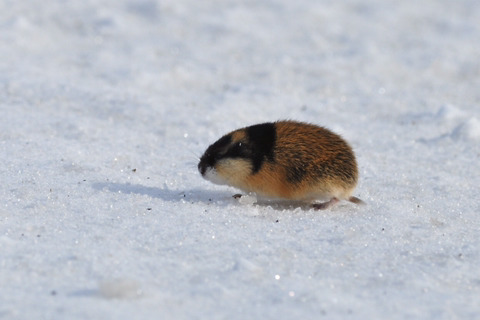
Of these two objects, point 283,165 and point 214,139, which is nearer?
point 283,165

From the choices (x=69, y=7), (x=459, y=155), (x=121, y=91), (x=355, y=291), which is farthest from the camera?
(x=69, y=7)

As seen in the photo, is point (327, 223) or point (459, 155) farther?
point (459, 155)

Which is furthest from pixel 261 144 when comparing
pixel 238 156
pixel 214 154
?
pixel 214 154

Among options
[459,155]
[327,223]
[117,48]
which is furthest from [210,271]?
[117,48]

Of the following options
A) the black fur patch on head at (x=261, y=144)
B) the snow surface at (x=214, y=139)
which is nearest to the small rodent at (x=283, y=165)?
the black fur patch on head at (x=261, y=144)

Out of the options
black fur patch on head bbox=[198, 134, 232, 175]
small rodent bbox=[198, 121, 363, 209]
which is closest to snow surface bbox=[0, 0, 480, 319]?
small rodent bbox=[198, 121, 363, 209]

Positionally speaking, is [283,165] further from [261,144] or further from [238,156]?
[238,156]

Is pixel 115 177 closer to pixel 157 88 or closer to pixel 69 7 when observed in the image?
pixel 157 88
